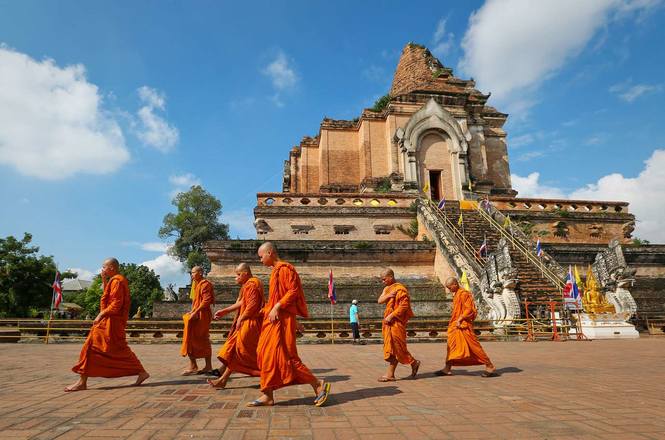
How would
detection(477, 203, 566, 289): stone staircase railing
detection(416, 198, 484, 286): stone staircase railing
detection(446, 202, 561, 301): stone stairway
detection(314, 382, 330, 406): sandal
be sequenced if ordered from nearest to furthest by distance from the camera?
detection(314, 382, 330, 406): sandal, detection(446, 202, 561, 301): stone stairway, detection(416, 198, 484, 286): stone staircase railing, detection(477, 203, 566, 289): stone staircase railing

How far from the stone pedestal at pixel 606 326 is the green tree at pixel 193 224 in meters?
31.3

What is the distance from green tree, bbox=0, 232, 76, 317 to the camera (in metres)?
22.9

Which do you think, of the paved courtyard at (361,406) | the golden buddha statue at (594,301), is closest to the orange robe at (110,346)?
the paved courtyard at (361,406)

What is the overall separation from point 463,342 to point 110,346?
15.9 feet

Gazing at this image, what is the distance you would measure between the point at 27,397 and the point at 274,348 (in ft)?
9.11

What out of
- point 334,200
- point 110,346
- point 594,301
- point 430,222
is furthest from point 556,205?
point 110,346


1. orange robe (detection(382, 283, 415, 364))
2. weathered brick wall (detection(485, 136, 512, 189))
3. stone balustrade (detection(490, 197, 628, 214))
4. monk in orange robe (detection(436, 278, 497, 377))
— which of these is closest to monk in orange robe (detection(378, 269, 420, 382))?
orange robe (detection(382, 283, 415, 364))

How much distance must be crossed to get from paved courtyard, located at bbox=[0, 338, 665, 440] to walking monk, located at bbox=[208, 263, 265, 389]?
25 cm

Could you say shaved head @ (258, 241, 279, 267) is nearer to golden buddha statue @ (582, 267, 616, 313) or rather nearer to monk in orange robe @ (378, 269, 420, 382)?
monk in orange robe @ (378, 269, 420, 382)

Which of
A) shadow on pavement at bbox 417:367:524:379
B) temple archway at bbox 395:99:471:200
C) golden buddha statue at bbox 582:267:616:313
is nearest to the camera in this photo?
shadow on pavement at bbox 417:367:524:379

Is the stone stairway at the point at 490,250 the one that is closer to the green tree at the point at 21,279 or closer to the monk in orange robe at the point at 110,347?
the monk in orange robe at the point at 110,347

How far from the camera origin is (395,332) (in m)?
5.89

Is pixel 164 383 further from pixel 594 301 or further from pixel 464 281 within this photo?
pixel 594 301

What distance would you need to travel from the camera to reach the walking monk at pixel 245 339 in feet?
17.2
